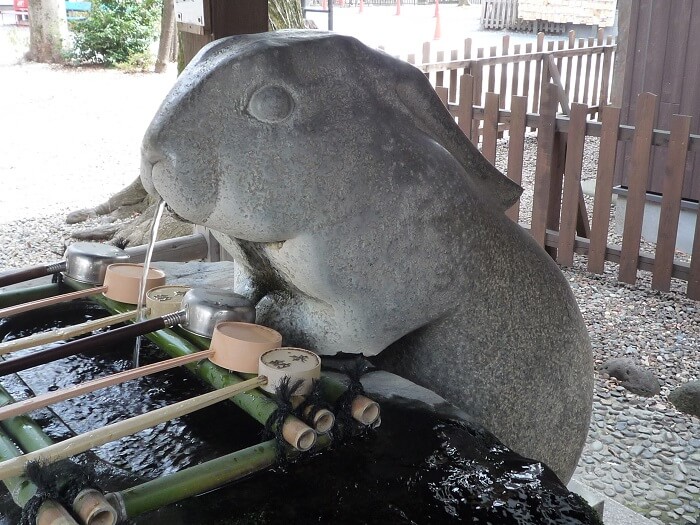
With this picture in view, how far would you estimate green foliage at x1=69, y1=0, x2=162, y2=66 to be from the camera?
55.8ft

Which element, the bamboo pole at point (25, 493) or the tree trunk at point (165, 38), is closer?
the bamboo pole at point (25, 493)

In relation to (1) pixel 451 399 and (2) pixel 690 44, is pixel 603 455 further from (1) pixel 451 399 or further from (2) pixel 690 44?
(2) pixel 690 44

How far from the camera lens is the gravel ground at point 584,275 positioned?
3621 mm

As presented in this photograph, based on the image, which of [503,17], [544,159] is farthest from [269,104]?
[503,17]

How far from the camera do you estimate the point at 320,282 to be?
1722 mm

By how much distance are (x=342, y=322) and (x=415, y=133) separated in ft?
1.51

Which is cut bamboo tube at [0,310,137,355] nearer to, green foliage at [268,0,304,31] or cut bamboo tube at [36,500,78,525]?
cut bamboo tube at [36,500,78,525]

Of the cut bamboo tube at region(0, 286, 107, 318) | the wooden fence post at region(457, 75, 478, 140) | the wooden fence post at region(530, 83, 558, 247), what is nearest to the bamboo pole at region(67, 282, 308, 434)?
the cut bamboo tube at region(0, 286, 107, 318)

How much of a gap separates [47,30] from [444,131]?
16.7m

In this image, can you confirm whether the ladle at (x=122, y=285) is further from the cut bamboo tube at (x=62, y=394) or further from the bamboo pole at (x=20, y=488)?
the bamboo pole at (x=20, y=488)

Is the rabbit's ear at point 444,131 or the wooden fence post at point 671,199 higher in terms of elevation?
the rabbit's ear at point 444,131

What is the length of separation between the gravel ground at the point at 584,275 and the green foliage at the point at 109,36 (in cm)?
189

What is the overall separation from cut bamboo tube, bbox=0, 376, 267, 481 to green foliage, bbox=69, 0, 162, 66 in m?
16.7

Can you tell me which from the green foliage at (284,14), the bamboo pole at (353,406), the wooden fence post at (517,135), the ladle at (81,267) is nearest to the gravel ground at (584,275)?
the wooden fence post at (517,135)
